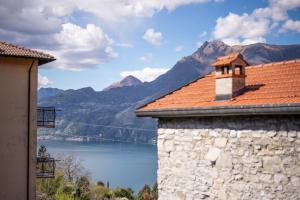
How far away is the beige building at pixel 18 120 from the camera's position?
16141 millimetres

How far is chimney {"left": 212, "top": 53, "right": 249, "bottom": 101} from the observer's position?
8.84 m

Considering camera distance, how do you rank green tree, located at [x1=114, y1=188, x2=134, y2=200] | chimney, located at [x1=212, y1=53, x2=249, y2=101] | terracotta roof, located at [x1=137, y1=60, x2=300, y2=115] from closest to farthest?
terracotta roof, located at [x1=137, y1=60, x2=300, y2=115], chimney, located at [x1=212, y1=53, x2=249, y2=101], green tree, located at [x1=114, y1=188, x2=134, y2=200]

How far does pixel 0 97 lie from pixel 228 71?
10154mm

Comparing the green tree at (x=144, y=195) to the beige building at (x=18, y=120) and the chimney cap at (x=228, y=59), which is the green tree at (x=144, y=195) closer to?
the beige building at (x=18, y=120)

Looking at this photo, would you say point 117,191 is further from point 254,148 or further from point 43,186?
point 254,148

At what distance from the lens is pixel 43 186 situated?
33.0 m

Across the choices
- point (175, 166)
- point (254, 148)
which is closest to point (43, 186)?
point (175, 166)

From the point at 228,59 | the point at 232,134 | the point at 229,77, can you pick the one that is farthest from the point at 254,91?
the point at 232,134

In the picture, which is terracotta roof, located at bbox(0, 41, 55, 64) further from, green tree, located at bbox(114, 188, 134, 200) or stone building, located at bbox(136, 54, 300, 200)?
green tree, located at bbox(114, 188, 134, 200)

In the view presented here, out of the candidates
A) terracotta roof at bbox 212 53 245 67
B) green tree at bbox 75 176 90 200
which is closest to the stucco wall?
terracotta roof at bbox 212 53 245 67

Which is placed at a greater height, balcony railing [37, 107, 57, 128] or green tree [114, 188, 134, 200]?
balcony railing [37, 107, 57, 128]

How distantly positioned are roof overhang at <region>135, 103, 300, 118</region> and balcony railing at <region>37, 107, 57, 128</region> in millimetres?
9779

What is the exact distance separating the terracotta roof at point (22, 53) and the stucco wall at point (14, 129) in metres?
0.28

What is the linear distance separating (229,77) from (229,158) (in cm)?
164
